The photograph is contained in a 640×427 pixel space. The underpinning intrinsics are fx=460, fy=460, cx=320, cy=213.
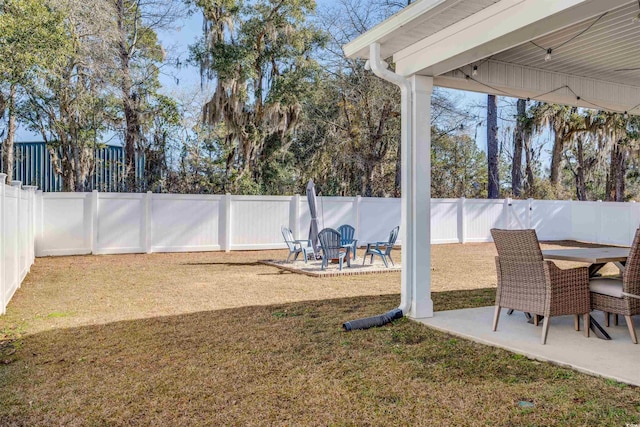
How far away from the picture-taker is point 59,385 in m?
2.96

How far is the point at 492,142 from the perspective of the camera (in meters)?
15.0

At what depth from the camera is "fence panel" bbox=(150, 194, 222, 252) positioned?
10.9 metres

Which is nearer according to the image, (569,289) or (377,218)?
(569,289)

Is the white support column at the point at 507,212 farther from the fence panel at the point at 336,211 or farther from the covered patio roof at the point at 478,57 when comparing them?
the covered patio roof at the point at 478,57

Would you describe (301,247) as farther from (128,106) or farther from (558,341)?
(128,106)

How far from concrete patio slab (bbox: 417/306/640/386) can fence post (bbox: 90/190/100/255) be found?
330 inches

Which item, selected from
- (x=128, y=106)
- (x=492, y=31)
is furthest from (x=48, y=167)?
(x=492, y=31)

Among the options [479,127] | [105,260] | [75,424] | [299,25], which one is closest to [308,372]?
[75,424]

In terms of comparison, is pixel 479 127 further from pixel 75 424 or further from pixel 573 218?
pixel 75 424

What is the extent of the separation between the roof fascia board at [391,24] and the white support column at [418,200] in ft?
1.79

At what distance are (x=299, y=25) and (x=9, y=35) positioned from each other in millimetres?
8337

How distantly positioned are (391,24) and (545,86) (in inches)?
94.6

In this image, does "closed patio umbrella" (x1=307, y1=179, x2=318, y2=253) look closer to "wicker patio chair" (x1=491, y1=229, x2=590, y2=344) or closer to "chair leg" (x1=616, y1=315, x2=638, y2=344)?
"wicker patio chair" (x1=491, y1=229, x2=590, y2=344)

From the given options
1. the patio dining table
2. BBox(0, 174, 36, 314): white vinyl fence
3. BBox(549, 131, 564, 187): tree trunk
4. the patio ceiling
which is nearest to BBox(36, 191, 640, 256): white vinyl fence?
BBox(549, 131, 564, 187): tree trunk
